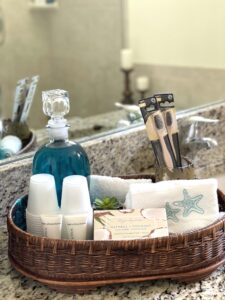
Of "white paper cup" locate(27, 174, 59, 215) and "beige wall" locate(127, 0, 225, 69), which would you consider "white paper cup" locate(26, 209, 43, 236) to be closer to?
"white paper cup" locate(27, 174, 59, 215)

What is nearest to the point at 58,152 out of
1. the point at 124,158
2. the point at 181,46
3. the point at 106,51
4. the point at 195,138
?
the point at 124,158

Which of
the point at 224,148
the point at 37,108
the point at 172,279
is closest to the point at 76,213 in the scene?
the point at 172,279

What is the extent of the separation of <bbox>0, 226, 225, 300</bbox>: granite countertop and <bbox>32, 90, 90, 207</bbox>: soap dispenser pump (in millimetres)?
166

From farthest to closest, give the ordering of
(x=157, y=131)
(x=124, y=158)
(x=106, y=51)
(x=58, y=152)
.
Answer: (x=106, y=51) < (x=124, y=158) < (x=157, y=131) < (x=58, y=152)

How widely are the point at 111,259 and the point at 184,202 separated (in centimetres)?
17

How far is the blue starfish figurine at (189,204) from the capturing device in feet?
2.78

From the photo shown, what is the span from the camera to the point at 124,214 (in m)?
0.82

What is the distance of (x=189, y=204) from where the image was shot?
2.78 ft

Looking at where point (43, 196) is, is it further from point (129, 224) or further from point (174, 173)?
point (174, 173)

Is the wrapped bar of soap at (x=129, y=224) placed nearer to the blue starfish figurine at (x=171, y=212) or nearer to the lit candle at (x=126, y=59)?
the blue starfish figurine at (x=171, y=212)

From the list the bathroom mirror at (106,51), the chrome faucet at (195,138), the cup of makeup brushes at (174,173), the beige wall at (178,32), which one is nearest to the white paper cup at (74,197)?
the cup of makeup brushes at (174,173)

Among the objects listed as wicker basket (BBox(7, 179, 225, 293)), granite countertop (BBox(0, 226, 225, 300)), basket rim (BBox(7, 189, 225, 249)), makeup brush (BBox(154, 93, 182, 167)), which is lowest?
granite countertop (BBox(0, 226, 225, 300))

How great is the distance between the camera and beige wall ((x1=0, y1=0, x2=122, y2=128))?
129 centimetres

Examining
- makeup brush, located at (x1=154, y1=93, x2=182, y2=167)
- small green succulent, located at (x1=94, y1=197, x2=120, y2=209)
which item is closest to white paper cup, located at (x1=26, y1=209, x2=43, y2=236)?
small green succulent, located at (x1=94, y1=197, x2=120, y2=209)
